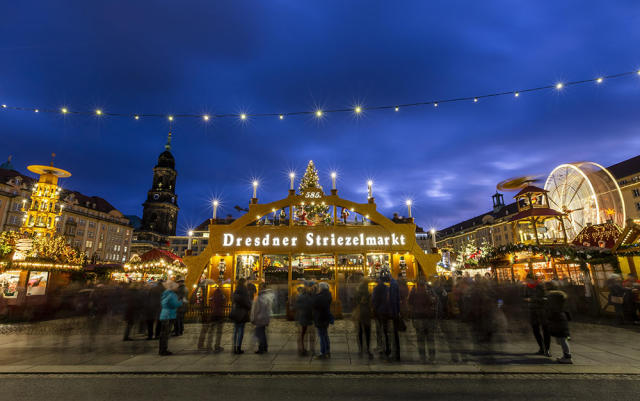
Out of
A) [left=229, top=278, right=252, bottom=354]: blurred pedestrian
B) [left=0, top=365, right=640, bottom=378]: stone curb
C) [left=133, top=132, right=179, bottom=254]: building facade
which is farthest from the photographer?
[left=133, top=132, right=179, bottom=254]: building facade

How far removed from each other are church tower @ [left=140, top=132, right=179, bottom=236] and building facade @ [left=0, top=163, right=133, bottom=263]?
20558 millimetres

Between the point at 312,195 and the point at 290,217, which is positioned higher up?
the point at 312,195

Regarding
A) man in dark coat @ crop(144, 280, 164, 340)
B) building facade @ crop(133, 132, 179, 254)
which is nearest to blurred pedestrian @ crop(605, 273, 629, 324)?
man in dark coat @ crop(144, 280, 164, 340)

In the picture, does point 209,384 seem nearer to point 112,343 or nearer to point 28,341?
point 112,343

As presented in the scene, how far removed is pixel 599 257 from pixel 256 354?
51.7 ft

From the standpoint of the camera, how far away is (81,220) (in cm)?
7494

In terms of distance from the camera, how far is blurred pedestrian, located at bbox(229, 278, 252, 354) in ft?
26.2

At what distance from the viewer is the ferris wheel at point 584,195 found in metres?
17.6

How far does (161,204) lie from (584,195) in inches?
4689

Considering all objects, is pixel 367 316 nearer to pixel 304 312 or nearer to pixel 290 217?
pixel 304 312

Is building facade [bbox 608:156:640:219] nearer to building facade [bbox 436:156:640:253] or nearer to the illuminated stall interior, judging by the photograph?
building facade [bbox 436:156:640:253]

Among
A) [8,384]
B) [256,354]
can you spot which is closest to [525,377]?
[256,354]

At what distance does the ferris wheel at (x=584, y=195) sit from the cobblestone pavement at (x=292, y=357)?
10.3 meters

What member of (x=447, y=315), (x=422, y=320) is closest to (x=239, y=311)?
(x=422, y=320)
